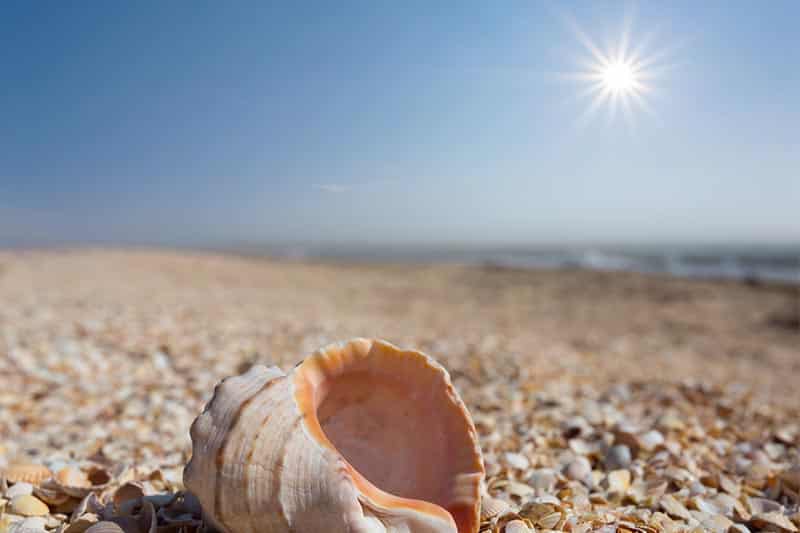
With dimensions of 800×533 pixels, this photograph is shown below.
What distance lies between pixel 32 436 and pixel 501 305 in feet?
30.3

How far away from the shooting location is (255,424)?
4.66 ft

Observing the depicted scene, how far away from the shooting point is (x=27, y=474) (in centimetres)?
203


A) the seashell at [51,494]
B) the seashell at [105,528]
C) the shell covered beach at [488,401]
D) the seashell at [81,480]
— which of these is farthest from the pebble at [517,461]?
the seashell at [51,494]

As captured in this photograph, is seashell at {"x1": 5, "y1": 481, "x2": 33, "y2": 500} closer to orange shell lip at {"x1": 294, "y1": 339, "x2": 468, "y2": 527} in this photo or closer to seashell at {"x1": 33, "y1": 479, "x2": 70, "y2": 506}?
seashell at {"x1": 33, "y1": 479, "x2": 70, "y2": 506}

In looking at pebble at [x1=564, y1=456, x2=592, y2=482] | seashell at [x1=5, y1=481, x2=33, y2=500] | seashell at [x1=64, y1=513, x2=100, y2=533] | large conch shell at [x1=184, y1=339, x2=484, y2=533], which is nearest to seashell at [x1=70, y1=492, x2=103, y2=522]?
seashell at [x1=64, y1=513, x2=100, y2=533]

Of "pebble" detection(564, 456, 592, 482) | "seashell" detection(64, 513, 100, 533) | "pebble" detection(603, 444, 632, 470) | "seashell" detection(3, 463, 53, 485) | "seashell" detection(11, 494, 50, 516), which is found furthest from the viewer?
"pebble" detection(603, 444, 632, 470)

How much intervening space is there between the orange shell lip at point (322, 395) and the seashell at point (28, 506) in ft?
3.65

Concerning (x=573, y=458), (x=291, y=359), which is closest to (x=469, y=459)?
(x=573, y=458)

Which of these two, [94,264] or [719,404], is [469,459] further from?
[94,264]

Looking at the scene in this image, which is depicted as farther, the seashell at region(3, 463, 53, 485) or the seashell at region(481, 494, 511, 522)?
the seashell at region(3, 463, 53, 485)

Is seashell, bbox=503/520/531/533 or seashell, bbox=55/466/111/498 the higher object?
seashell, bbox=503/520/531/533

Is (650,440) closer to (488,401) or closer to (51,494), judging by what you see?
(488,401)

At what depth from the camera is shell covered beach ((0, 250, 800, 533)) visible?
1.89 meters

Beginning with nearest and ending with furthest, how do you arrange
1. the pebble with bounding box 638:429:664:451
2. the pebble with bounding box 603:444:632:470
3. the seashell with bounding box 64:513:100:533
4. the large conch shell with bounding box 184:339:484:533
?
the large conch shell with bounding box 184:339:484:533 → the seashell with bounding box 64:513:100:533 → the pebble with bounding box 603:444:632:470 → the pebble with bounding box 638:429:664:451
